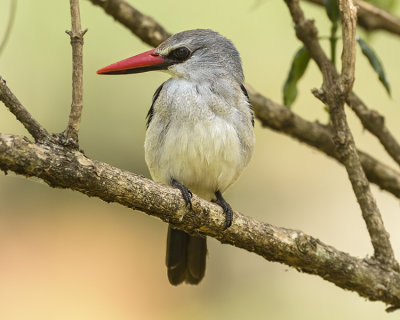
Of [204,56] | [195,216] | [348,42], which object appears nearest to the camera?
[195,216]

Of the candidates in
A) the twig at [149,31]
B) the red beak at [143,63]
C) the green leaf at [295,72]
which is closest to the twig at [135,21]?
the twig at [149,31]

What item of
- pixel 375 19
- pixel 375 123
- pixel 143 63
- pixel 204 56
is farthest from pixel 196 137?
pixel 375 19

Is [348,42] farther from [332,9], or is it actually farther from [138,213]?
[138,213]

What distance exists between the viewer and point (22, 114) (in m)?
2.45

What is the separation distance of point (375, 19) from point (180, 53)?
4.37ft

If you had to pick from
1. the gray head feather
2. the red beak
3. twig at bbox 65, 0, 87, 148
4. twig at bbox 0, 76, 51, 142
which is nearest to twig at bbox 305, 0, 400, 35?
the gray head feather

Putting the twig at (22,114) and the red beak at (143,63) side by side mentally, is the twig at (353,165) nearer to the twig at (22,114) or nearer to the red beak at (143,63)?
the red beak at (143,63)

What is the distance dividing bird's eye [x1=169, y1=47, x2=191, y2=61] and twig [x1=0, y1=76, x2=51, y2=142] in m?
1.50

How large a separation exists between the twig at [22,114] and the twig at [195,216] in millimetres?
63

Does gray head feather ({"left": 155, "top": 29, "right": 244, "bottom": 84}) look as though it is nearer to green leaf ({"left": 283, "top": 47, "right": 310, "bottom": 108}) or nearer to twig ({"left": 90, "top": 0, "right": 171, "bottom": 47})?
twig ({"left": 90, "top": 0, "right": 171, "bottom": 47})

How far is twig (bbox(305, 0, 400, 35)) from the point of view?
161 inches

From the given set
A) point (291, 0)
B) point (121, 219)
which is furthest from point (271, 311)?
point (291, 0)

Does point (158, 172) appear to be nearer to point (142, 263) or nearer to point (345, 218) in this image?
point (142, 263)

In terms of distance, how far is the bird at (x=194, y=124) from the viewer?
357cm
